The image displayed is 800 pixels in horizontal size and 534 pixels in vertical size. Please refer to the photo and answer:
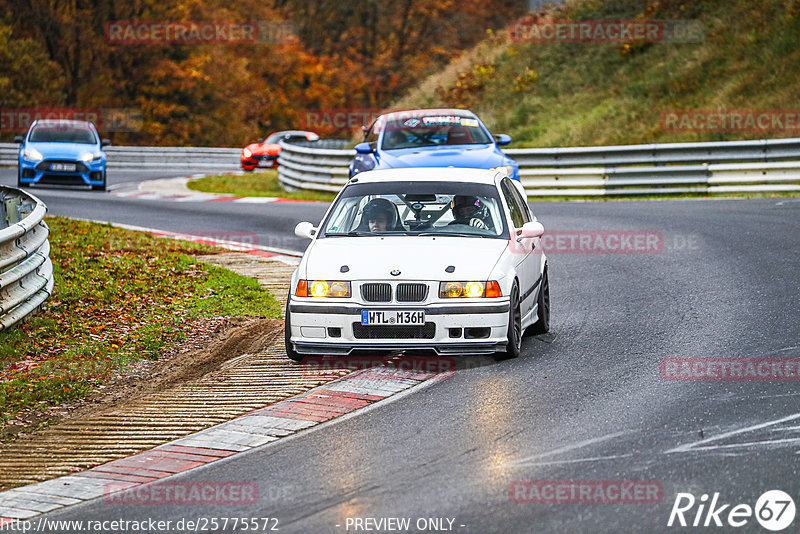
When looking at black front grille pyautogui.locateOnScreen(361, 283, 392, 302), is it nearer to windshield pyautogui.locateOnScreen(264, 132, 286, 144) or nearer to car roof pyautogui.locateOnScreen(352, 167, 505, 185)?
car roof pyautogui.locateOnScreen(352, 167, 505, 185)

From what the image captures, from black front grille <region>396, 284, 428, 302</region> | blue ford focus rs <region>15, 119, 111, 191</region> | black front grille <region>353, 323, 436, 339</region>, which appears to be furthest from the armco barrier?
black front grille <region>353, 323, 436, 339</region>

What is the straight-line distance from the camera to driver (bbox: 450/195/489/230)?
10.2 m

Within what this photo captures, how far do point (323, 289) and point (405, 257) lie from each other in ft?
2.24

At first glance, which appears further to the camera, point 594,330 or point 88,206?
point 88,206

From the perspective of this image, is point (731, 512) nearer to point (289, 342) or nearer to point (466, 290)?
point (466, 290)

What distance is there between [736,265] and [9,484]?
946 centimetres

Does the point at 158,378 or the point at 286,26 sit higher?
the point at 158,378

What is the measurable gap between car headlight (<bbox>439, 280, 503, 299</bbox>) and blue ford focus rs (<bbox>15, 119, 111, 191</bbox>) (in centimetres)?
2013

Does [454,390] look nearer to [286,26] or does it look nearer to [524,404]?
[524,404]

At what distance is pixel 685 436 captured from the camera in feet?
22.8

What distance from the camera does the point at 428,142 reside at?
62.9ft

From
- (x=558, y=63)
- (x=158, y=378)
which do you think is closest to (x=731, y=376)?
(x=158, y=378)

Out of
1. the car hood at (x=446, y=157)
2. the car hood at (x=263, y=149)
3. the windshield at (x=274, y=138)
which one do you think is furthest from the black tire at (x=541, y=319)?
the windshield at (x=274, y=138)

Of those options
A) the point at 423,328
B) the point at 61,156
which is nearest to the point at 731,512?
the point at 423,328
